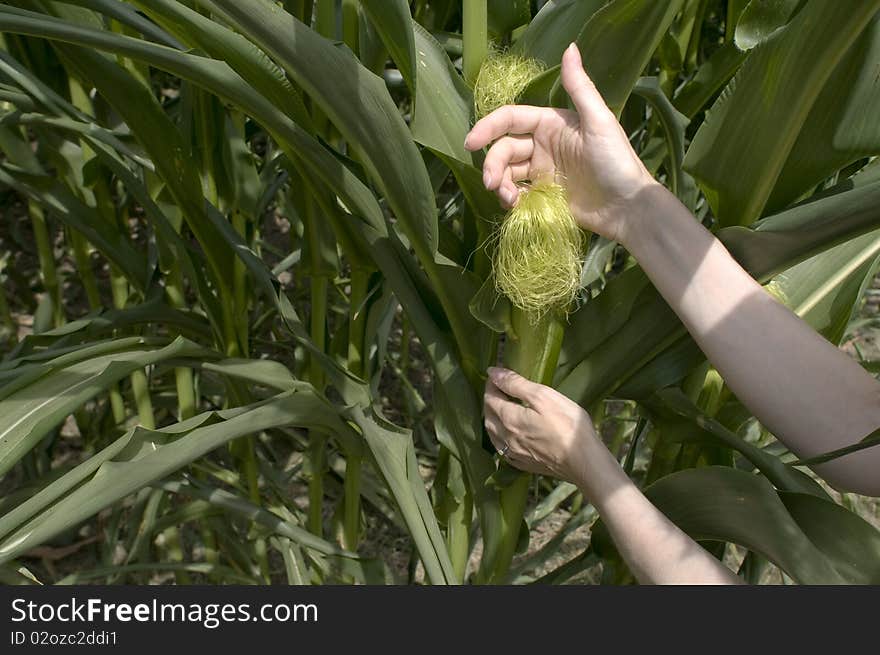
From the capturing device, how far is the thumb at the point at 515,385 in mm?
567

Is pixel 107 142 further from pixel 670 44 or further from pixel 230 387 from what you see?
pixel 670 44

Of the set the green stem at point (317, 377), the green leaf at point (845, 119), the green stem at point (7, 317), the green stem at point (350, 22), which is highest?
the green stem at point (7, 317)

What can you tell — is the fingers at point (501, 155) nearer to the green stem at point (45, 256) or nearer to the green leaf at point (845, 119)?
the green leaf at point (845, 119)

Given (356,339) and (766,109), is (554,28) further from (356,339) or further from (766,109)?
(356,339)

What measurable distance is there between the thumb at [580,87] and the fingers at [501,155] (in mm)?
45

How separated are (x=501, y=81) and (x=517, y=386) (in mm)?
190

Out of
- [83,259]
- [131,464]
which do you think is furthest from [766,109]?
[83,259]

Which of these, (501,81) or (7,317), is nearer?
(501,81)

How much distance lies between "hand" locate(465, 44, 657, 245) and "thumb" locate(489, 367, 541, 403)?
0.11 metres

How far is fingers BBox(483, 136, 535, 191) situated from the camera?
1.65ft

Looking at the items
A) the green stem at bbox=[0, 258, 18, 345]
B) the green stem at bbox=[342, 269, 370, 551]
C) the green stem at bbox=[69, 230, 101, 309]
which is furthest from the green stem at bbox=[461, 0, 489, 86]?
the green stem at bbox=[0, 258, 18, 345]

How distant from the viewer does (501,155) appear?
0.51 m

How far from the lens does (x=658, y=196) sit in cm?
52

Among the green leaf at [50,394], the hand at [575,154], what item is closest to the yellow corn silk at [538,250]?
the hand at [575,154]
